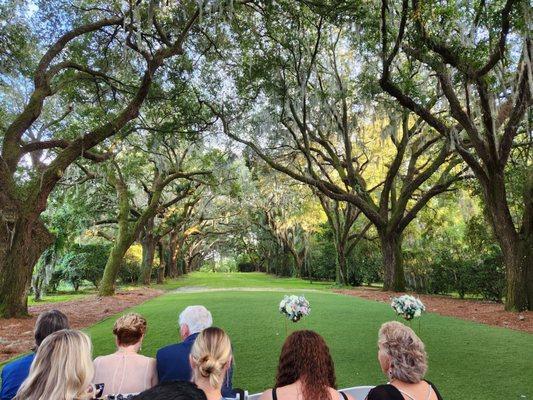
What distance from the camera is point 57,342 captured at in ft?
6.34

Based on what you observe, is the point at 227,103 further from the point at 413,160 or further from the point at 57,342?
the point at 57,342

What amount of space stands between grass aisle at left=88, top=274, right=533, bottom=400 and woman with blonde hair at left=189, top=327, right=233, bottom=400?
257 cm

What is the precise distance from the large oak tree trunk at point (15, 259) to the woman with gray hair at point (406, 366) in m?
9.36

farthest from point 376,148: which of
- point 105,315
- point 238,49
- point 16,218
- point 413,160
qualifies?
point 16,218

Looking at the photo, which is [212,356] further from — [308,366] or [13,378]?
[13,378]

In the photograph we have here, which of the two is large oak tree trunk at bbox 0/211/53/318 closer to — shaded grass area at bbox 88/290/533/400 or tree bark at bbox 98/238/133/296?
shaded grass area at bbox 88/290/533/400

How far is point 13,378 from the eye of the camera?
2.73 meters

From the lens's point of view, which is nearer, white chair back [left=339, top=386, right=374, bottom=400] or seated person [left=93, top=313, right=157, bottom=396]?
seated person [left=93, top=313, right=157, bottom=396]

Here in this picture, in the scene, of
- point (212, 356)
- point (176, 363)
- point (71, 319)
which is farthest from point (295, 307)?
point (71, 319)

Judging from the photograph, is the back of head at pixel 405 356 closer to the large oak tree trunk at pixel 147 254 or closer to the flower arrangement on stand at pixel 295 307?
the flower arrangement on stand at pixel 295 307

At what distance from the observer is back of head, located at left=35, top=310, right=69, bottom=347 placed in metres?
2.91

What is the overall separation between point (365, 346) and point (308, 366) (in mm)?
4769

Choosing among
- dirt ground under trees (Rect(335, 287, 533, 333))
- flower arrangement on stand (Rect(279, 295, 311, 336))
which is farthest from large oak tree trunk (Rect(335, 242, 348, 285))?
flower arrangement on stand (Rect(279, 295, 311, 336))

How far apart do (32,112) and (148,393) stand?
1039 cm
